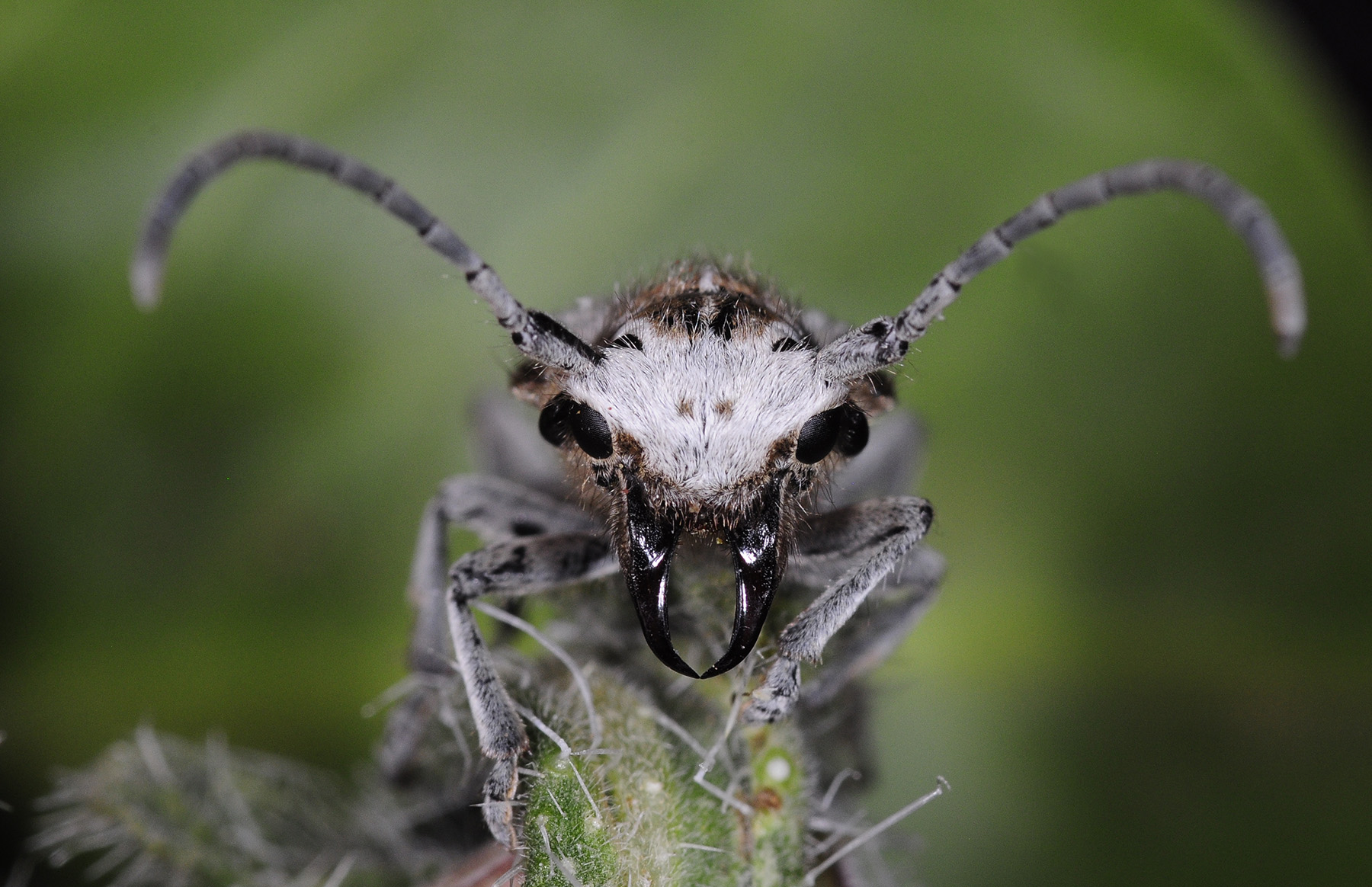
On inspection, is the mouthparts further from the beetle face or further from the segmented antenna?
the segmented antenna

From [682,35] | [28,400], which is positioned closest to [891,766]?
[682,35]

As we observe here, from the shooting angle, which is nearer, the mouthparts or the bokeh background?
the mouthparts

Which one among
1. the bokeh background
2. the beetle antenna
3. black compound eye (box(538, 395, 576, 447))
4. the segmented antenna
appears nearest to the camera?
the segmented antenna

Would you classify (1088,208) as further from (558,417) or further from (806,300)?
(806,300)

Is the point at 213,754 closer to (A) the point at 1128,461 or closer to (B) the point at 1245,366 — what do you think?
(A) the point at 1128,461

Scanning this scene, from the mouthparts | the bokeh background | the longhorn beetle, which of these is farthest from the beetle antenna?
the bokeh background

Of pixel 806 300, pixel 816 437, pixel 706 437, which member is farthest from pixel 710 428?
pixel 806 300

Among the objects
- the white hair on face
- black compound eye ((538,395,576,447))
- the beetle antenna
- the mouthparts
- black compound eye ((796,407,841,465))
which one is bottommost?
the mouthparts
